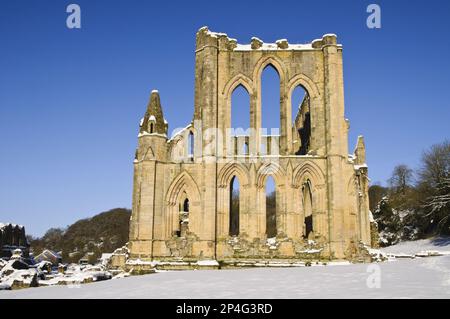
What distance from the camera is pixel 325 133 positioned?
74.7 ft

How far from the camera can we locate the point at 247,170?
73.8 feet

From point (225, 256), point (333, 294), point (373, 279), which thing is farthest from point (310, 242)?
point (333, 294)

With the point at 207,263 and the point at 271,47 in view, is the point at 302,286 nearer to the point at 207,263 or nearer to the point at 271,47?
the point at 207,263

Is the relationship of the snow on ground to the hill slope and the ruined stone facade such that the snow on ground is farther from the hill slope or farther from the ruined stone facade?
the hill slope

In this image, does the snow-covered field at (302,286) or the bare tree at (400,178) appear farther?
the bare tree at (400,178)

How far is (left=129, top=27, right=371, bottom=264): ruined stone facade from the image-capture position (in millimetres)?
21719

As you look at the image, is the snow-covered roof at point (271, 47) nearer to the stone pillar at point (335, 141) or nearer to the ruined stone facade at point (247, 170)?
the ruined stone facade at point (247, 170)

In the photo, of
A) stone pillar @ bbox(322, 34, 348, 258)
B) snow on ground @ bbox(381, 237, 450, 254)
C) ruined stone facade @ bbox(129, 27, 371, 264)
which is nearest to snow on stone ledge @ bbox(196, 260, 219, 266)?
ruined stone facade @ bbox(129, 27, 371, 264)

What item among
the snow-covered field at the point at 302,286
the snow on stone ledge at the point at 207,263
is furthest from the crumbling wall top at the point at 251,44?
the snow-covered field at the point at 302,286

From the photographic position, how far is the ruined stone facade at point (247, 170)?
21.7 meters

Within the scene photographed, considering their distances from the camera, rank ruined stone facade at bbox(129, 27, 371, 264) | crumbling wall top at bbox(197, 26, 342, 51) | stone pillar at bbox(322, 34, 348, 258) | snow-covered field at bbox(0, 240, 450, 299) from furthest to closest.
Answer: crumbling wall top at bbox(197, 26, 342, 51)
ruined stone facade at bbox(129, 27, 371, 264)
stone pillar at bbox(322, 34, 348, 258)
snow-covered field at bbox(0, 240, 450, 299)

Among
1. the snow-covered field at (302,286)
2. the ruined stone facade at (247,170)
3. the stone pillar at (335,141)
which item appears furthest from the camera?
the ruined stone facade at (247,170)
